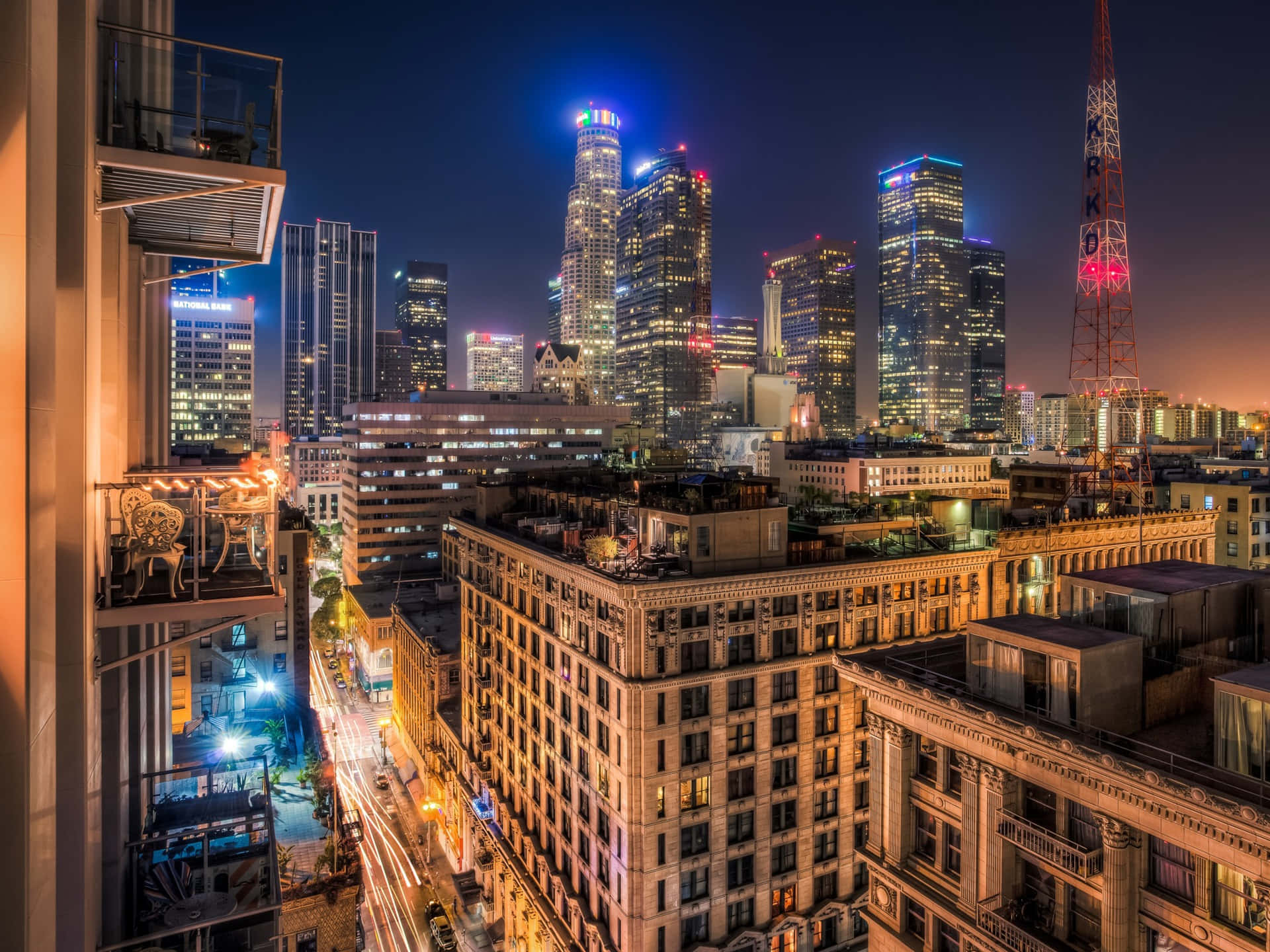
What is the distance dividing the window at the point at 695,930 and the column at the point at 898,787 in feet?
60.0

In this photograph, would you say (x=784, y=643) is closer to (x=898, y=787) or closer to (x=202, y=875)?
(x=898, y=787)

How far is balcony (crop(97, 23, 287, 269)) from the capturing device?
11.6 metres

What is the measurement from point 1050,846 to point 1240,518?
78.3 m

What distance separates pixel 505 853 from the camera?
5406 cm

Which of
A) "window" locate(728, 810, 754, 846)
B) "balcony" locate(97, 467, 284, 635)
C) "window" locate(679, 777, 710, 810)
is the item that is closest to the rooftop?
"window" locate(679, 777, 710, 810)

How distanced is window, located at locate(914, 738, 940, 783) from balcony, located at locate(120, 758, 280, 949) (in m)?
21.1

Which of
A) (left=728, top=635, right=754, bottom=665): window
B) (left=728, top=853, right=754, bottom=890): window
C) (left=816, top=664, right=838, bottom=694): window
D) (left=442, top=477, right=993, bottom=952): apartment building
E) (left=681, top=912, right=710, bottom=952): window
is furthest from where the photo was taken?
(left=816, top=664, right=838, bottom=694): window

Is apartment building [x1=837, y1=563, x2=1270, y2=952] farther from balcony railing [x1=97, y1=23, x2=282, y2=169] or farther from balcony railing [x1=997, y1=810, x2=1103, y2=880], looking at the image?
balcony railing [x1=97, y1=23, x2=282, y2=169]

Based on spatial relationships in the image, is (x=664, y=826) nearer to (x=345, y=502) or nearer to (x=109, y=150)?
(x=109, y=150)

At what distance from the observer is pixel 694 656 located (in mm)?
40812

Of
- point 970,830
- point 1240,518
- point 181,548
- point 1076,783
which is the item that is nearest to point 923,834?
point 970,830

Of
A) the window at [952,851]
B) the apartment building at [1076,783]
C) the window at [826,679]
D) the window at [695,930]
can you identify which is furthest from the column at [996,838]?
the window at [695,930]

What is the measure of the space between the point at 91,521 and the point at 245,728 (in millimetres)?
46684

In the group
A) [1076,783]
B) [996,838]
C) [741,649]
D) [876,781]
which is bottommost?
[876,781]
